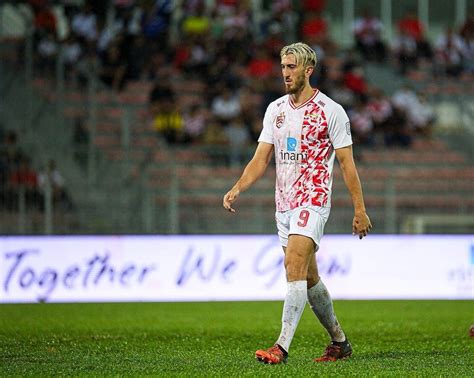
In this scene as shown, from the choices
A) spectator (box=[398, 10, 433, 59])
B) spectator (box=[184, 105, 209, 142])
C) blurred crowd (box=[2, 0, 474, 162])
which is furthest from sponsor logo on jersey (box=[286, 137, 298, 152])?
spectator (box=[398, 10, 433, 59])

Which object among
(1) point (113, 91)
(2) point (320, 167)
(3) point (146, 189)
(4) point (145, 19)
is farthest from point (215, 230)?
(2) point (320, 167)

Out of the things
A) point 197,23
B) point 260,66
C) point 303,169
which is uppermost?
point 197,23

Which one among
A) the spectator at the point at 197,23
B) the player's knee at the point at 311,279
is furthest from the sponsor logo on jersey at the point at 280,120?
the spectator at the point at 197,23

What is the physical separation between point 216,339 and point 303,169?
3041 mm

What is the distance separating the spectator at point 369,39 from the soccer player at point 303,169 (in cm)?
1772

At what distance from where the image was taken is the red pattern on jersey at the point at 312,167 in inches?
342

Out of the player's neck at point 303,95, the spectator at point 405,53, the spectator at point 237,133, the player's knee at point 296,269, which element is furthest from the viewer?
the spectator at point 405,53

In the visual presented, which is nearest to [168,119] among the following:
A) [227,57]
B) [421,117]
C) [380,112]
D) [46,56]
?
[46,56]

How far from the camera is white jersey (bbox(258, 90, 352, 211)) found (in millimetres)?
8688

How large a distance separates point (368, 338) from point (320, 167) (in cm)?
313

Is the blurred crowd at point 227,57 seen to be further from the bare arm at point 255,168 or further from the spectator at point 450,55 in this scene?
the bare arm at point 255,168

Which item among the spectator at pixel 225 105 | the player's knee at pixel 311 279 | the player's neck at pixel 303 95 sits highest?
the player's neck at pixel 303 95

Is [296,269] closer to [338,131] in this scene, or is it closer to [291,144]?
[291,144]

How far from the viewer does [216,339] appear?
1120 cm
